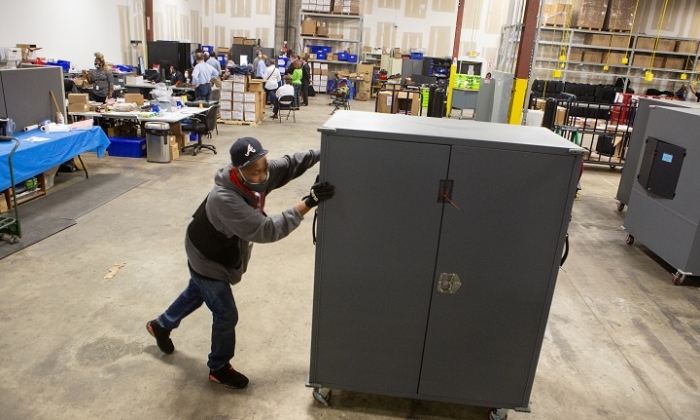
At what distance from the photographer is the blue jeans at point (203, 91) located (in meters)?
11.7

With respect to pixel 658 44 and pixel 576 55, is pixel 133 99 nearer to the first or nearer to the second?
pixel 576 55

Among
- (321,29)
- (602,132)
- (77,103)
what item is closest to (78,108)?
(77,103)

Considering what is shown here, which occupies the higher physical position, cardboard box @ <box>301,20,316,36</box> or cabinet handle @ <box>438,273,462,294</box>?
cardboard box @ <box>301,20,316,36</box>

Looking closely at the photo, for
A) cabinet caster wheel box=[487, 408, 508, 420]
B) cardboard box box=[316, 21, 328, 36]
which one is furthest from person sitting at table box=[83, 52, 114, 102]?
cardboard box box=[316, 21, 328, 36]

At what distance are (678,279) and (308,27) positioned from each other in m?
16.5

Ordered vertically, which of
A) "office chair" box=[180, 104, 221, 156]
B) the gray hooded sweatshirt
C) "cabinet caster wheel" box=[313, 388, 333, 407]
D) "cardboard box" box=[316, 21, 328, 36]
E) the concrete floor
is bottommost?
the concrete floor

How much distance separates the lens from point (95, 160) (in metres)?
8.08

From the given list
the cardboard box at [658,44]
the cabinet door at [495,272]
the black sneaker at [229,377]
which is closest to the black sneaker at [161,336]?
the black sneaker at [229,377]

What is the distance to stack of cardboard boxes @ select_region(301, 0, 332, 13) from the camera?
60.8 ft

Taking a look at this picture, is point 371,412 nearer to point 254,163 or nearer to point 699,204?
point 254,163

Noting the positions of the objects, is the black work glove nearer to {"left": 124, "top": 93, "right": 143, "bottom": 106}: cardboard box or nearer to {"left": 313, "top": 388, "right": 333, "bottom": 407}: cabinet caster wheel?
{"left": 313, "top": 388, "right": 333, "bottom": 407}: cabinet caster wheel

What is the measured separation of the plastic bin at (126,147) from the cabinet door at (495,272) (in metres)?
7.08

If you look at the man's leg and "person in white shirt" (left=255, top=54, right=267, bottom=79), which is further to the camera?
"person in white shirt" (left=255, top=54, right=267, bottom=79)

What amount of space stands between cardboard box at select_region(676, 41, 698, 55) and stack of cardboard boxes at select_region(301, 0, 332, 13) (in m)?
11.8
